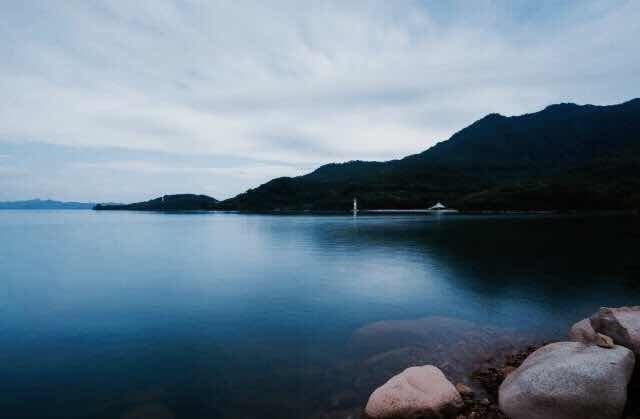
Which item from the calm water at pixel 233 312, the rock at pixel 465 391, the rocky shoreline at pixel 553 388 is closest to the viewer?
the rocky shoreline at pixel 553 388

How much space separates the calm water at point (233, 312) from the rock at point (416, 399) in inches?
102

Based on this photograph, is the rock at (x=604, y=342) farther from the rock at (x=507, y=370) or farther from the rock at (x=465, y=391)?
the rock at (x=465, y=391)

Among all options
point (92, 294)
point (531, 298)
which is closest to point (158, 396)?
point (92, 294)

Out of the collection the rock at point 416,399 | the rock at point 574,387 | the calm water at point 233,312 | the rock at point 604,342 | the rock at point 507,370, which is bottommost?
the calm water at point 233,312

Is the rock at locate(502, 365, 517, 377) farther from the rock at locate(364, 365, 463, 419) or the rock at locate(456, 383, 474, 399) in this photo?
the rock at locate(364, 365, 463, 419)

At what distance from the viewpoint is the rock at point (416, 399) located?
37.9 feet

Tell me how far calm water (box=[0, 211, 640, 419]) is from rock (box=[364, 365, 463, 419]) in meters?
2.59

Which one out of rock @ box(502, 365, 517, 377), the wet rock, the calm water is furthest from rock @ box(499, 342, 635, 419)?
the calm water

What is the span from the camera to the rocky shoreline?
403 inches

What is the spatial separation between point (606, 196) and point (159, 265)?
227210mm

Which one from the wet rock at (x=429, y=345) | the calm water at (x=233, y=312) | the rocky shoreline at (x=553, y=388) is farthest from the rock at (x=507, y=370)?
the calm water at (x=233, y=312)

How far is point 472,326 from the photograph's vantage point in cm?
2286

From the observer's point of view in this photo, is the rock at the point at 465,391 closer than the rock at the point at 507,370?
Yes

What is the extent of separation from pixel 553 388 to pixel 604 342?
302 cm
